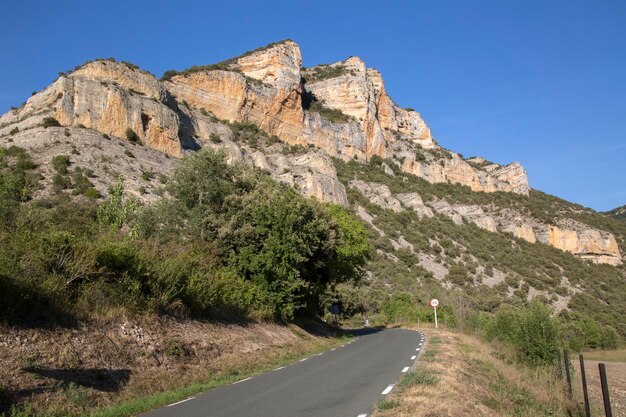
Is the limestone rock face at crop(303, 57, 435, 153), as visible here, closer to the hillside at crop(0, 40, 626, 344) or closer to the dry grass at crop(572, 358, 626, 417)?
the hillside at crop(0, 40, 626, 344)

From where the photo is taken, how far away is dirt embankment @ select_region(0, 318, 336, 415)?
7.63 metres

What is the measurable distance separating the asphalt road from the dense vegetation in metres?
3.78

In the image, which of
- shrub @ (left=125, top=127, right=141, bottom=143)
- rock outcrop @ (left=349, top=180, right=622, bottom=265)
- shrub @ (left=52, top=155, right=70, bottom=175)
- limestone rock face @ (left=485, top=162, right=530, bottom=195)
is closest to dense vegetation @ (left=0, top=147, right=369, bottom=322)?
shrub @ (left=52, top=155, right=70, bottom=175)

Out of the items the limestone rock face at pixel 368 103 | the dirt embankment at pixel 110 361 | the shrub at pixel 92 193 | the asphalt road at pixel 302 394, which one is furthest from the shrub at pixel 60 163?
the limestone rock face at pixel 368 103

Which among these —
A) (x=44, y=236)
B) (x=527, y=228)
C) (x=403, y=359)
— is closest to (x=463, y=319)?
(x=403, y=359)

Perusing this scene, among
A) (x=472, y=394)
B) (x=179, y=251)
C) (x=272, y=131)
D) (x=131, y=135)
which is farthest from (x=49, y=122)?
(x=472, y=394)

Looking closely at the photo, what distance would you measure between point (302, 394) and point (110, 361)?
4186mm

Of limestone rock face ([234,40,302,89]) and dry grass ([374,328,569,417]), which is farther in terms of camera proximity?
limestone rock face ([234,40,302,89])

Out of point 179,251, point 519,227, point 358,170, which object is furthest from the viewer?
point 358,170

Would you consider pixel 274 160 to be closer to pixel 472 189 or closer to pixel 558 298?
pixel 558 298

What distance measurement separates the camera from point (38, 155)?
132 ft

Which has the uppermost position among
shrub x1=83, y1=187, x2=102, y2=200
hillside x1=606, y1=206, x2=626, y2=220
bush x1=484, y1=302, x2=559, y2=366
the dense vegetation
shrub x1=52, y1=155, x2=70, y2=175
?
→ hillside x1=606, y1=206, x2=626, y2=220

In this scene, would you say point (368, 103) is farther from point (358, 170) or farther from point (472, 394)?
point (472, 394)

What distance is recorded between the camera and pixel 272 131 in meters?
89.2
